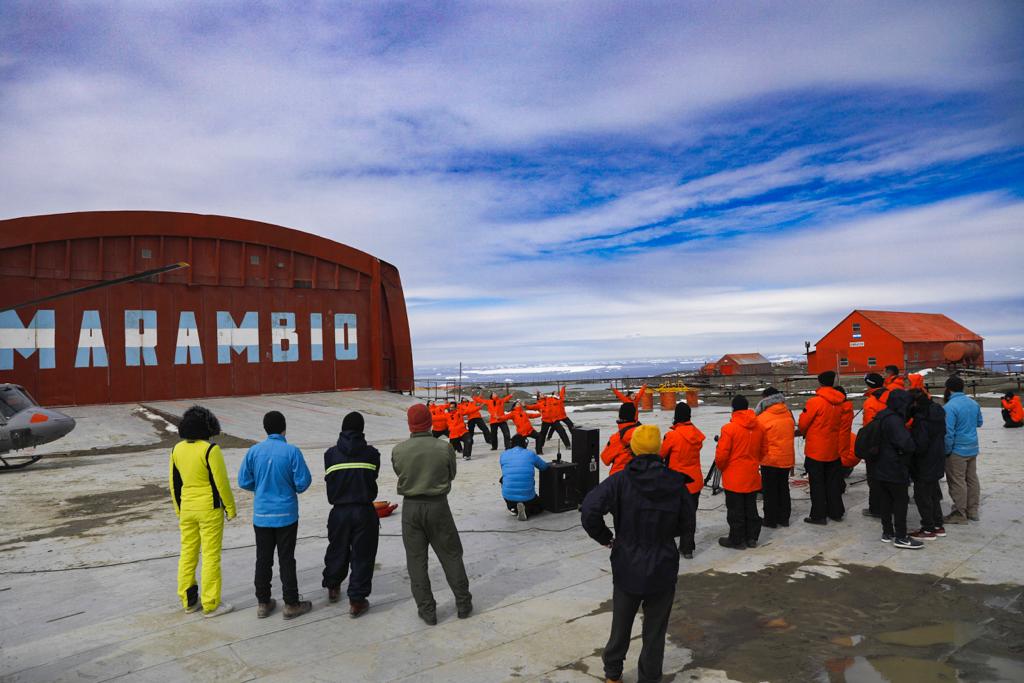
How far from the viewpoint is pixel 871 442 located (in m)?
7.05

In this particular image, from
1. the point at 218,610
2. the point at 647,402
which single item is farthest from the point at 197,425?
the point at 647,402

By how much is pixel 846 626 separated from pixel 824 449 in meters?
3.32

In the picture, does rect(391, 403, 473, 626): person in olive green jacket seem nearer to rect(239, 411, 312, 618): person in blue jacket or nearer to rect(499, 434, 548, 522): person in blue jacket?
rect(239, 411, 312, 618): person in blue jacket

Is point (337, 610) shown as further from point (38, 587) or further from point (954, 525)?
point (954, 525)

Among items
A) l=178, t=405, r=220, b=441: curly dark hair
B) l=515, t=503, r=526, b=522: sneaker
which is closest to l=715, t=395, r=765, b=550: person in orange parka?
l=515, t=503, r=526, b=522: sneaker

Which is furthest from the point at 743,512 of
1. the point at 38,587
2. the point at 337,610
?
the point at 38,587

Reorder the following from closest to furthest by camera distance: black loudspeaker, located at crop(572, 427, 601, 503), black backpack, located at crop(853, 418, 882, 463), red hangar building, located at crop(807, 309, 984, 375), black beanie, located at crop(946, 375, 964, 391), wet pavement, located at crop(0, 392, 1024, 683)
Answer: wet pavement, located at crop(0, 392, 1024, 683) < black backpack, located at crop(853, 418, 882, 463) < black beanie, located at crop(946, 375, 964, 391) < black loudspeaker, located at crop(572, 427, 601, 503) < red hangar building, located at crop(807, 309, 984, 375)

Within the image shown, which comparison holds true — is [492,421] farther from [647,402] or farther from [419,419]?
[647,402]

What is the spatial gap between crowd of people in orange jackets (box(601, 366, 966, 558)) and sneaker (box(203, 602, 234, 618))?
3.66m

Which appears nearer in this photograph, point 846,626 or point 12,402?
point 846,626

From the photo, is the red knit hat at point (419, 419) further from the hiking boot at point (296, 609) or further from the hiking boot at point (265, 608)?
the hiking boot at point (265, 608)

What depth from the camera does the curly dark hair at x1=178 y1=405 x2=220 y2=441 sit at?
546 centimetres

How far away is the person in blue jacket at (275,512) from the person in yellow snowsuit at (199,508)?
251 mm

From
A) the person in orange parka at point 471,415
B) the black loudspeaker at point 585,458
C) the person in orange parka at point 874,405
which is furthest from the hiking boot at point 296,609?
the person in orange parka at point 471,415
